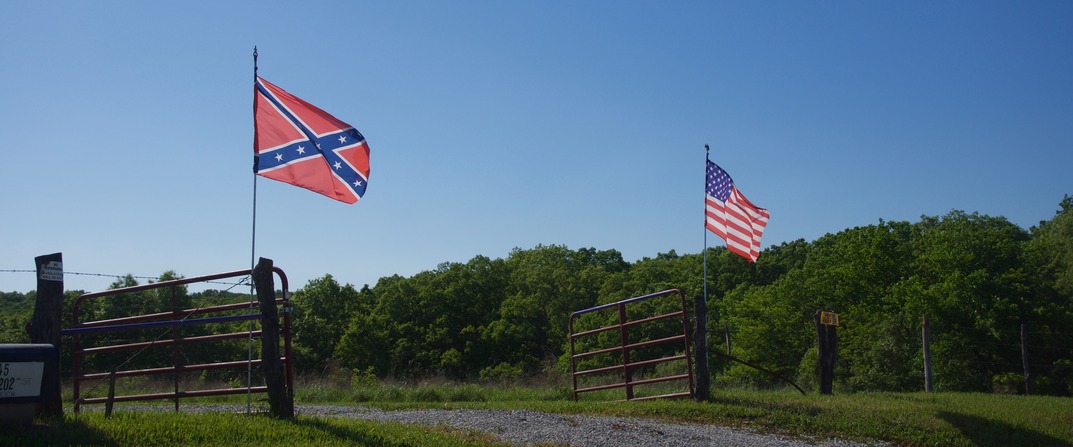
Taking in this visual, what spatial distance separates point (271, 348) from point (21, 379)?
246 cm

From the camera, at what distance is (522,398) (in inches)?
602

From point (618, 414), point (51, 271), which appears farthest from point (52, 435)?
point (618, 414)

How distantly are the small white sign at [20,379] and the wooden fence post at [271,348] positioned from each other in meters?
2.23

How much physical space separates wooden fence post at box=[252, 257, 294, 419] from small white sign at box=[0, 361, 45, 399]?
2228mm

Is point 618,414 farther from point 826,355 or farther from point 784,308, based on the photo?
point 784,308

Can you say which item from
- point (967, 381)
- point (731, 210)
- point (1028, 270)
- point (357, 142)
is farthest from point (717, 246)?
point (357, 142)

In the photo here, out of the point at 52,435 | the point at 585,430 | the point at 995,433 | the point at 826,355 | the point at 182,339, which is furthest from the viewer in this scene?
the point at 826,355

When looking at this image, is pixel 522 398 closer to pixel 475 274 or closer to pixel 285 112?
pixel 285 112

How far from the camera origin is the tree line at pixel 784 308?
39.0 meters

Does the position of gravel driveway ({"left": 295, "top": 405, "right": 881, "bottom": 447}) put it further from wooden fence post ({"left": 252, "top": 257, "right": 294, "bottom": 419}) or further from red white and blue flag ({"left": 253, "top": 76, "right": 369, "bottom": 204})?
Answer: red white and blue flag ({"left": 253, "top": 76, "right": 369, "bottom": 204})

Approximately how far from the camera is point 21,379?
7.08 meters

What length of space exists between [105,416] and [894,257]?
51496mm

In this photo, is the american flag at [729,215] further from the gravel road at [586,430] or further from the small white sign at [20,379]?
the small white sign at [20,379]

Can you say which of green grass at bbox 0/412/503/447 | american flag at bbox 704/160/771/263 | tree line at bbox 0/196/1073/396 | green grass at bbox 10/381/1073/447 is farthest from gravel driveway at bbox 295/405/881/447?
tree line at bbox 0/196/1073/396
